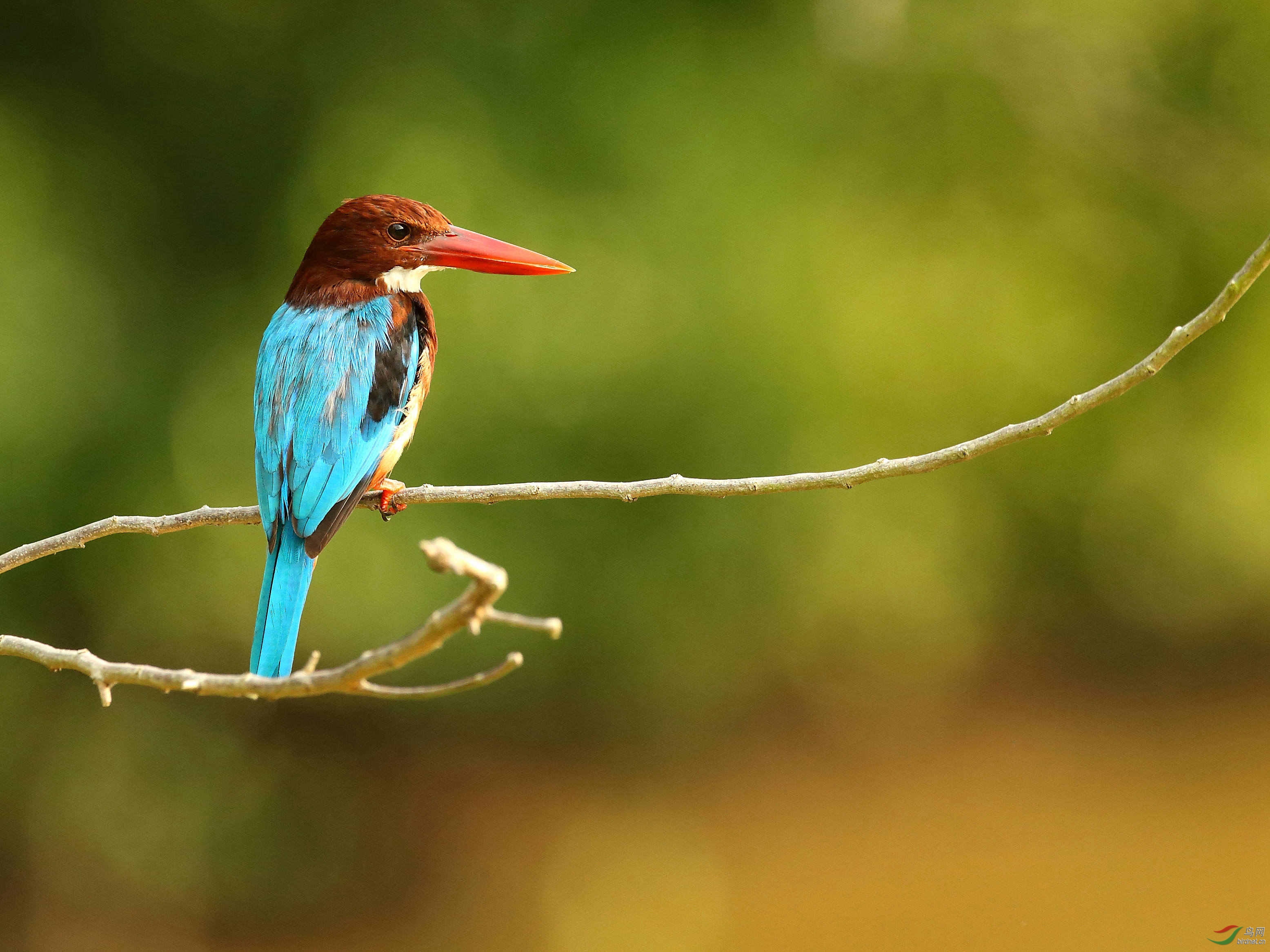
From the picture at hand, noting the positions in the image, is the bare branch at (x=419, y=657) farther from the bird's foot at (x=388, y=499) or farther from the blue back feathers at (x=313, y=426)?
the bird's foot at (x=388, y=499)

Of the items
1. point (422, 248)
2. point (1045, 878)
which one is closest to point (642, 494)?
point (422, 248)

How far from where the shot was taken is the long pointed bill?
2.39 m

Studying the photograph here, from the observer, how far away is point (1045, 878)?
16.0 feet

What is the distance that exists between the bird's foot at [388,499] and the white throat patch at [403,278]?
404 millimetres

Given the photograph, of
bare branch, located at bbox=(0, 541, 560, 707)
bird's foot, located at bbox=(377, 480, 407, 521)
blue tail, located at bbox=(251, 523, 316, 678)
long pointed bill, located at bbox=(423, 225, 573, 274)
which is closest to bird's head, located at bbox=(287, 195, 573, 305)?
long pointed bill, located at bbox=(423, 225, 573, 274)

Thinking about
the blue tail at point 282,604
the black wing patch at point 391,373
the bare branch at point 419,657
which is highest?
the black wing patch at point 391,373

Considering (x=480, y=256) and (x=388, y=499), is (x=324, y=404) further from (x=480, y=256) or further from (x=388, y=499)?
(x=480, y=256)

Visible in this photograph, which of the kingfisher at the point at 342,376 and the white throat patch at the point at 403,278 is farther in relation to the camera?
the white throat patch at the point at 403,278

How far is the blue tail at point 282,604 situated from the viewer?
183cm

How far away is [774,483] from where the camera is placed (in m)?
1.61

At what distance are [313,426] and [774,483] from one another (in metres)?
0.92

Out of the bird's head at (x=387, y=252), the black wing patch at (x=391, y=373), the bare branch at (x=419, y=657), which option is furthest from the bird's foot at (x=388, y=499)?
the bare branch at (x=419, y=657)

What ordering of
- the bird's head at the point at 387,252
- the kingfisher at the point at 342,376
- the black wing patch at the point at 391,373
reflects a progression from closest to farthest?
the kingfisher at the point at 342,376
the black wing patch at the point at 391,373
the bird's head at the point at 387,252

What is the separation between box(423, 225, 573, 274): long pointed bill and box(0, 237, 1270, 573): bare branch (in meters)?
0.62
